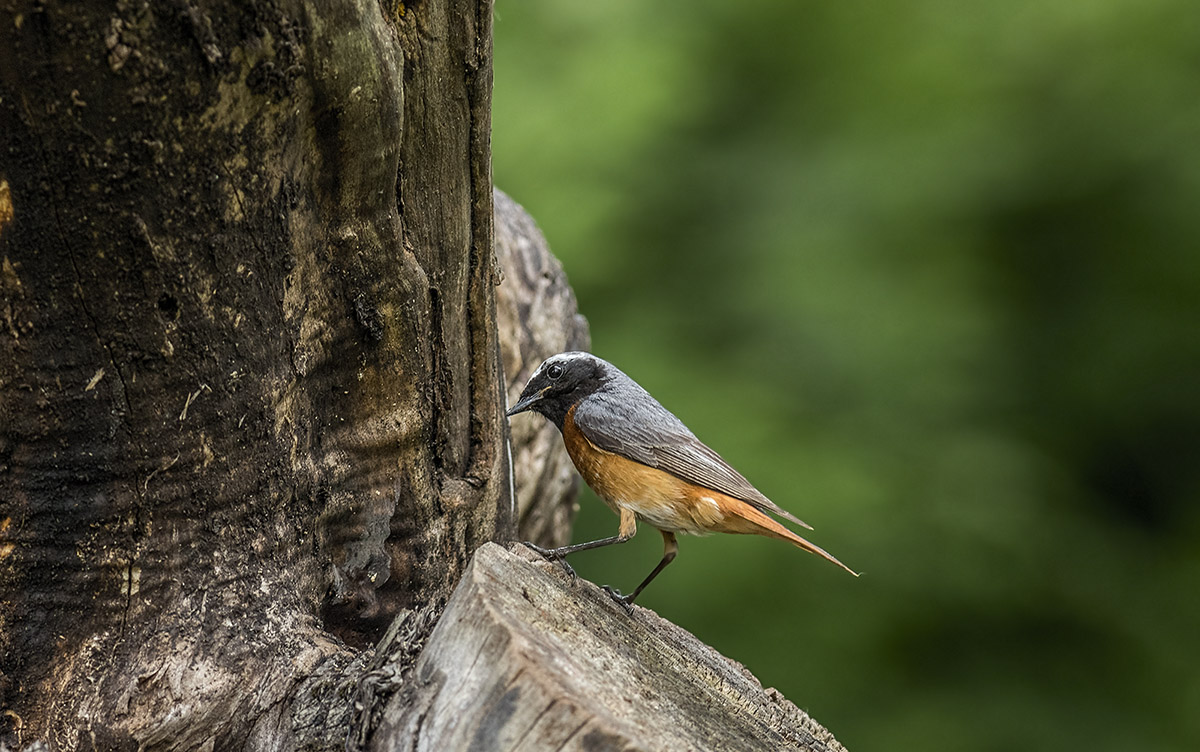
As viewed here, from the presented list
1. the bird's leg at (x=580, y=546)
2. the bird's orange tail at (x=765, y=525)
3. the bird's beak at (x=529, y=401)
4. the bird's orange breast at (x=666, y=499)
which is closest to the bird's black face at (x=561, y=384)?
the bird's beak at (x=529, y=401)

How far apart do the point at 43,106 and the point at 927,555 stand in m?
4.06

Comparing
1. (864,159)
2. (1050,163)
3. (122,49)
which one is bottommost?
(122,49)

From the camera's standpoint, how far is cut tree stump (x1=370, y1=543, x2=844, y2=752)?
1709 mm

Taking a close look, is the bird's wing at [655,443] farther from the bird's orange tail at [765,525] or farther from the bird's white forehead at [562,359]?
the bird's white forehead at [562,359]

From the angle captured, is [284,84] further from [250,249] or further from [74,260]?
[74,260]

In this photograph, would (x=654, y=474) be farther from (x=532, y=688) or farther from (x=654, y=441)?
(x=532, y=688)

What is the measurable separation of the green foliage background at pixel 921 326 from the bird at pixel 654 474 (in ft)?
4.45

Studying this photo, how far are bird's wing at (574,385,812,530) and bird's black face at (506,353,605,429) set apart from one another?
111 millimetres

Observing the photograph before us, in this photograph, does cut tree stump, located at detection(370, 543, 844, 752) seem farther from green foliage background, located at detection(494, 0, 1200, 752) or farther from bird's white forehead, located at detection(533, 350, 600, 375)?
green foliage background, located at detection(494, 0, 1200, 752)

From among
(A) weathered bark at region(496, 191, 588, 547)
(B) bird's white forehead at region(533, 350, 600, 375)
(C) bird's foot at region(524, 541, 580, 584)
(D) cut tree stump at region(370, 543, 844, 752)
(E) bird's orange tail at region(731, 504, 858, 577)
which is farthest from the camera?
(A) weathered bark at region(496, 191, 588, 547)

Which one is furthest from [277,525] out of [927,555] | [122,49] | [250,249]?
[927,555]

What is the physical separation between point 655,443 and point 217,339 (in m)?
1.54

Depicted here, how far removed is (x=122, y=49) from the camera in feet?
5.55

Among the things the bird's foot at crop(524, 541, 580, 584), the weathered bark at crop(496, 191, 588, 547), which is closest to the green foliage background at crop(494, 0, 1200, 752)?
the weathered bark at crop(496, 191, 588, 547)
